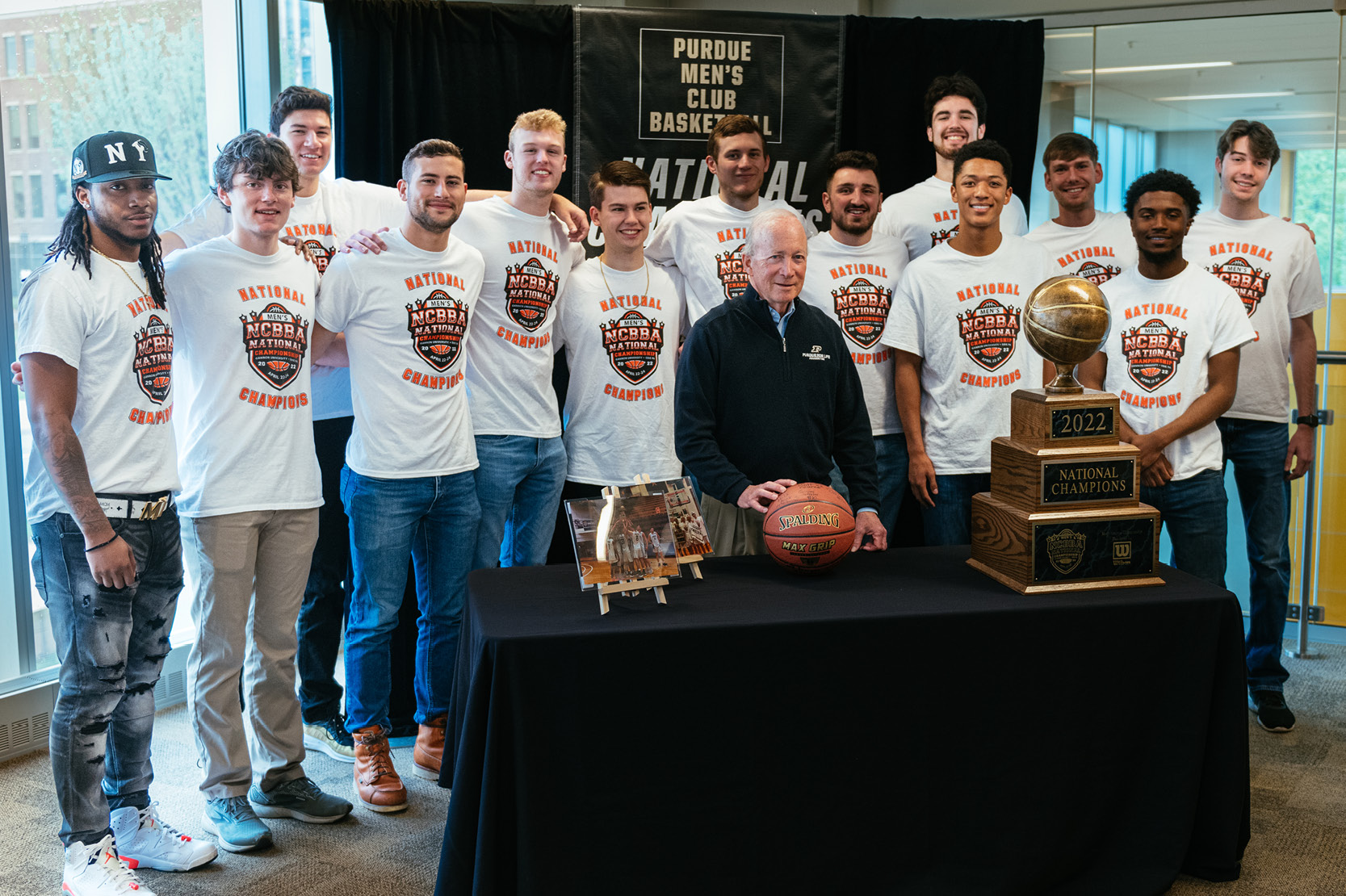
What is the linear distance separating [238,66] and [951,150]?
8.69 ft

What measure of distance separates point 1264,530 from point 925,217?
1572mm

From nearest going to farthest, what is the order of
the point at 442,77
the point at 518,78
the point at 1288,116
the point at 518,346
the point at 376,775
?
→ the point at 376,775 → the point at 518,346 → the point at 442,77 → the point at 518,78 → the point at 1288,116

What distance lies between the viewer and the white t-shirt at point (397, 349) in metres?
3.25

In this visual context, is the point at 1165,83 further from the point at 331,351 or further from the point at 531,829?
the point at 531,829

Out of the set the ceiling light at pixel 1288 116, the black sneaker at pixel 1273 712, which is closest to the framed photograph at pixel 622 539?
the black sneaker at pixel 1273 712

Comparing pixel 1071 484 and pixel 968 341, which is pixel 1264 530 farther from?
pixel 1071 484

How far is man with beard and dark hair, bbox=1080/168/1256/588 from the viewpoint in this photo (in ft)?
11.7

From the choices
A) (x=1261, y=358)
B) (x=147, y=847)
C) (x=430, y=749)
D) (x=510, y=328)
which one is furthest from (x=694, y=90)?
(x=147, y=847)

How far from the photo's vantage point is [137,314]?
8.82ft

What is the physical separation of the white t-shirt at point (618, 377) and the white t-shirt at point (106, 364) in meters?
1.26

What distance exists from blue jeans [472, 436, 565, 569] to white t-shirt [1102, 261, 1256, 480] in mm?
1769

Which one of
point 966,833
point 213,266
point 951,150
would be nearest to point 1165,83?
point 951,150

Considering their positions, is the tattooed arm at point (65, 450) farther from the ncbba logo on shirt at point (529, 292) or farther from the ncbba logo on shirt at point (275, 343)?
the ncbba logo on shirt at point (529, 292)

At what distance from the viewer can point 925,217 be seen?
4059 millimetres
